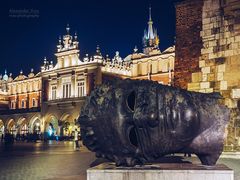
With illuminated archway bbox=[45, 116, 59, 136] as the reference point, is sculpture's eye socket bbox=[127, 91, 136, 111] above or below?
above

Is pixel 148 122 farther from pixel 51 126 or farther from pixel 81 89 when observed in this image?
pixel 51 126

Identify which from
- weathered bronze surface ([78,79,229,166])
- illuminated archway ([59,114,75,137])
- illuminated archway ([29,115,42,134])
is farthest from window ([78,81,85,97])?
weathered bronze surface ([78,79,229,166])

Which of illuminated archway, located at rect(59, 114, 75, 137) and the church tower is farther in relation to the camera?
the church tower

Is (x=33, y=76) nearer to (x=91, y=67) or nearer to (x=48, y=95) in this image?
(x=48, y=95)

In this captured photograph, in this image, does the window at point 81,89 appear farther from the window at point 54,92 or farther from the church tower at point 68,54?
the window at point 54,92

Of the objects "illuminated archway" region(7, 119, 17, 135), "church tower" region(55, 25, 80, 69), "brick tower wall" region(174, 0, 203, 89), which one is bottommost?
"illuminated archway" region(7, 119, 17, 135)

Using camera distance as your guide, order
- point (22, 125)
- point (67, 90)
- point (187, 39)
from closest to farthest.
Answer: point (187, 39), point (67, 90), point (22, 125)

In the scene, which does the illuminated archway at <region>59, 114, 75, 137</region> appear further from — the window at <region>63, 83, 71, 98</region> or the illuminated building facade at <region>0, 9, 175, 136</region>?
the window at <region>63, 83, 71, 98</region>

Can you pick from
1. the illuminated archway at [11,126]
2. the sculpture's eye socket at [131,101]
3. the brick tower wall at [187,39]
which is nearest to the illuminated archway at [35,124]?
the illuminated archway at [11,126]

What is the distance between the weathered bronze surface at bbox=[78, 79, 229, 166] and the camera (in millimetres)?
5051

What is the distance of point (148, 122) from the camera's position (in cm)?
492

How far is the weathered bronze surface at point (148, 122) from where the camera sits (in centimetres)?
505

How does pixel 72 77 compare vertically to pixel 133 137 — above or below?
above

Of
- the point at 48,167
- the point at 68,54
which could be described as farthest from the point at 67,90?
the point at 48,167
